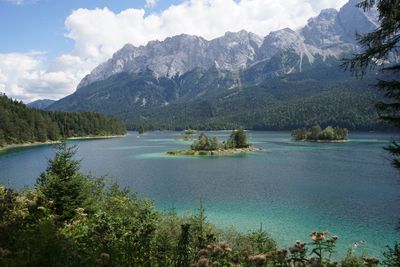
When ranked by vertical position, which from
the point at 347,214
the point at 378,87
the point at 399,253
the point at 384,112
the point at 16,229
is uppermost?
the point at 378,87

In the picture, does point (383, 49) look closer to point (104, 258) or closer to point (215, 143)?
point (104, 258)

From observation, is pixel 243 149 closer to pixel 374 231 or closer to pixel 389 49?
pixel 374 231

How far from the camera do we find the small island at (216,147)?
128 m

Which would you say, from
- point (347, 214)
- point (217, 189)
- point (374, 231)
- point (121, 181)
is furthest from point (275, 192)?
point (121, 181)

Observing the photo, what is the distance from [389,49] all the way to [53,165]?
20.3 meters

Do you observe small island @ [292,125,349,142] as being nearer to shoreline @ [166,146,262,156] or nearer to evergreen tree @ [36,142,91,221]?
shoreline @ [166,146,262,156]

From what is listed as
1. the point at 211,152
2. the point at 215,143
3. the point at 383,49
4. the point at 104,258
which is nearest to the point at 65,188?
the point at 104,258

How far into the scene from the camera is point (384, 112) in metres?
14.1

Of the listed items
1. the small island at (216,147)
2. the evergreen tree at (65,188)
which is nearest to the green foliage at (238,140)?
the small island at (216,147)

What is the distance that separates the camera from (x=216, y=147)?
445 feet

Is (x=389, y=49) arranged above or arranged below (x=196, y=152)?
above

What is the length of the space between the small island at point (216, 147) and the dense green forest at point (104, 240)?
93.1 metres

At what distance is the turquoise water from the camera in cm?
3994

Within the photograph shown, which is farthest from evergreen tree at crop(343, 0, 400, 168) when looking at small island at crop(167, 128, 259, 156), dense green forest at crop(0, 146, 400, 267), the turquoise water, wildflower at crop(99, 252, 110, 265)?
small island at crop(167, 128, 259, 156)
